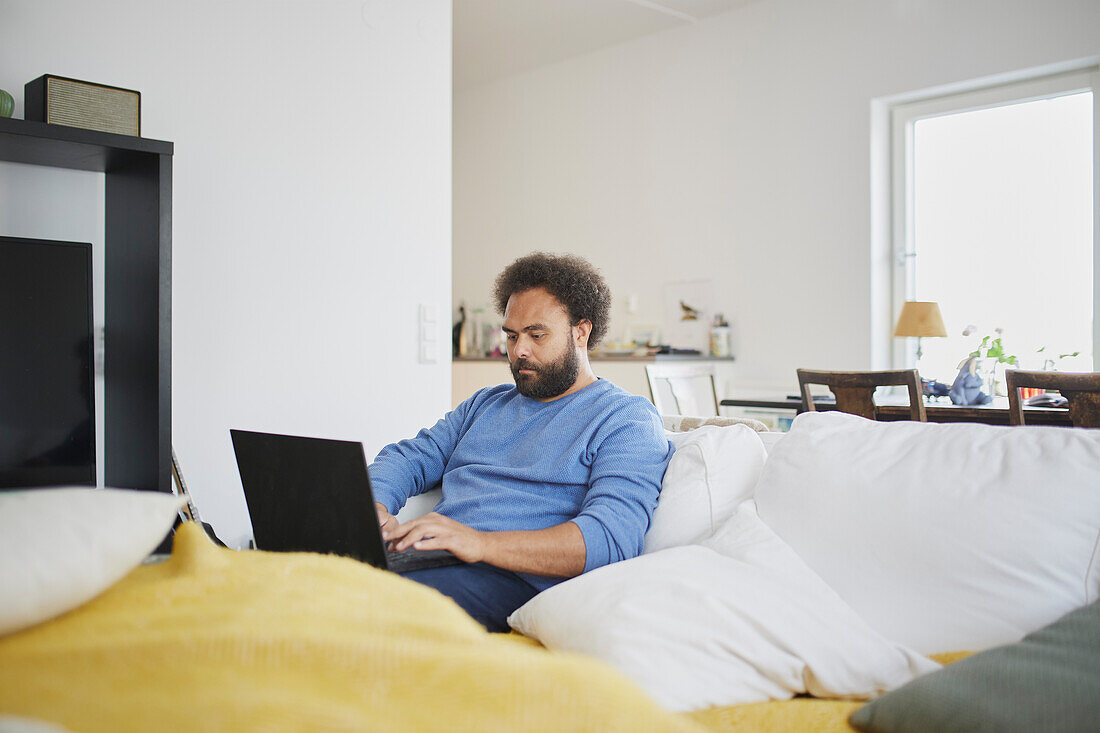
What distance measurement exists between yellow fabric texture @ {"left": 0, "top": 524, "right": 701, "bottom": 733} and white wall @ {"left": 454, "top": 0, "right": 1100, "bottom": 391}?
146 inches

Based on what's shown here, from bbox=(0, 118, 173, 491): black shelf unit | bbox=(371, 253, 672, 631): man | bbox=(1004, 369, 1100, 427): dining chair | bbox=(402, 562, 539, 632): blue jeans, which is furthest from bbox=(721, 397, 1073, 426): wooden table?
bbox=(0, 118, 173, 491): black shelf unit

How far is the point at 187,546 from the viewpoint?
1.04 meters

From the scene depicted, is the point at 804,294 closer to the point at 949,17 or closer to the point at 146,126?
the point at 949,17

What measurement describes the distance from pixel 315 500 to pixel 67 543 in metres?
0.58

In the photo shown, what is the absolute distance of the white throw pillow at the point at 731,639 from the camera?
1096 millimetres

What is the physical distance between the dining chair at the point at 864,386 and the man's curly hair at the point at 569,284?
1297 millimetres

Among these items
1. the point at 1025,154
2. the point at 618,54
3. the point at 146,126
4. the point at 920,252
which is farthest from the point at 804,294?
the point at 146,126

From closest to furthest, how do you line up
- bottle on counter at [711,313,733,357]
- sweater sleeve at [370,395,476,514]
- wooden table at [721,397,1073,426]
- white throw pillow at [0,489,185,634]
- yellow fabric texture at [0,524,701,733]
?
yellow fabric texture at [0,524,701,733] → white throw pillow at [0,489,185,634] → sweater sleeve at [370,395,476,514] → wooden table at [721,397,1073,426] → bottle on counter at [711,313,733,357]

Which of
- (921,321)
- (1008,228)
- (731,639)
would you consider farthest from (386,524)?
(1008,228)

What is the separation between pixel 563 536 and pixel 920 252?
Answer: 11.1 ft

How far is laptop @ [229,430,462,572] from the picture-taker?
4.46ft

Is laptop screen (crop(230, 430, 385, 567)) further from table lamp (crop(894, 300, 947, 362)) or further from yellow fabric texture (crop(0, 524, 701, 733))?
table lamp (crop(894, 300, 947, 362))

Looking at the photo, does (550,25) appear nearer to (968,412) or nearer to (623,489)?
(968,412)

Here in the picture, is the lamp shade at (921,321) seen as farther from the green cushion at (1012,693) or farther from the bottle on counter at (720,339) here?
the green cushion at (1012,693)
